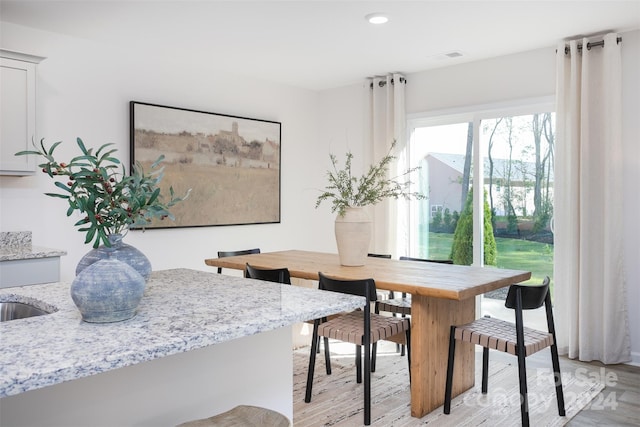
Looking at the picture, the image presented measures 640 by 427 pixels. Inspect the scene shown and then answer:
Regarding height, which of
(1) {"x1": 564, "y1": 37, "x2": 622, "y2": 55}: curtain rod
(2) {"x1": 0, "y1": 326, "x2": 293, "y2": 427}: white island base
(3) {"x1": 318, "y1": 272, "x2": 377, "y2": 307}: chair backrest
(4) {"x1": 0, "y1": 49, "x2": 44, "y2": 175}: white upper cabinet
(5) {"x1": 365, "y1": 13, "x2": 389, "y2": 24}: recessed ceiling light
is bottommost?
(2) {"x1": 0, "y1": 326, "x2": 293, "y2": 427}: white island base

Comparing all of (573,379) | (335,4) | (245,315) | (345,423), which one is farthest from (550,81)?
(245,315)

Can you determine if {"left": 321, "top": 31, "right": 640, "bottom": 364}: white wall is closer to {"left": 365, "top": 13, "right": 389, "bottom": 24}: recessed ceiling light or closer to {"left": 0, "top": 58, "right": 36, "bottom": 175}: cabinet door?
{"left": 365, "top": 13, "right": 389, "bottom": 24}: recessed ceiling light

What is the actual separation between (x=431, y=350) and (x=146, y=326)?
2.04 metres

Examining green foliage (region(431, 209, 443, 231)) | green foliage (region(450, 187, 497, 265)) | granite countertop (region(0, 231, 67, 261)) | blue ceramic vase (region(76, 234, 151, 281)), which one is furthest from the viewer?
green foliage (region(431, 209, 443, 231))

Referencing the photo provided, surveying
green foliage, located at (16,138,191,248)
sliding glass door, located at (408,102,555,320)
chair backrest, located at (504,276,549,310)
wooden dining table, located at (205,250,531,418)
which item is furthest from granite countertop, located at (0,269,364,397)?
sliding glass door, located at (408,102,555,320)

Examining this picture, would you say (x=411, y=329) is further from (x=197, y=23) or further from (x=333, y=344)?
(x=197, y=23)

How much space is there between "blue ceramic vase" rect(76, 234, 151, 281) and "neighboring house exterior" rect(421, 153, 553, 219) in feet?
12.1

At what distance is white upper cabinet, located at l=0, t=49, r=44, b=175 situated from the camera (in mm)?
3301

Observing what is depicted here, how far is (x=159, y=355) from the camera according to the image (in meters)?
1.14

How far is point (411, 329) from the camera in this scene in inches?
114

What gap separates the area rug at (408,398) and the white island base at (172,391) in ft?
3.98

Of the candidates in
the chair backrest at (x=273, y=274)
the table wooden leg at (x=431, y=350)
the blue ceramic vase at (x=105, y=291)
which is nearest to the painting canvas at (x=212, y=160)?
the chair backrest at (x=273, y=274)

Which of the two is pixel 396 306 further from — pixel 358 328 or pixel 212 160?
pixel 212 160

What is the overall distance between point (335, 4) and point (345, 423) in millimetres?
2561
